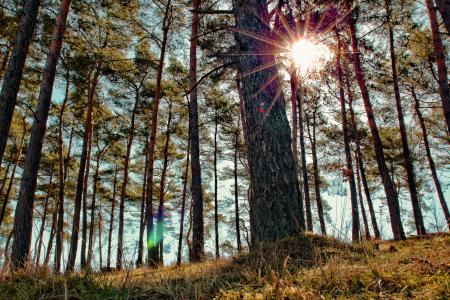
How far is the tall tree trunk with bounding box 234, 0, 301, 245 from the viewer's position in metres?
3.74

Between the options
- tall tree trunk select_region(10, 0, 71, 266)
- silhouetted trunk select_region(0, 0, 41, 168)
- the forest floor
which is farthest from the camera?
tall tree trunk select_region(10, 0, 71, 266)

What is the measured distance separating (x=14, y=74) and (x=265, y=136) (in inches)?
193

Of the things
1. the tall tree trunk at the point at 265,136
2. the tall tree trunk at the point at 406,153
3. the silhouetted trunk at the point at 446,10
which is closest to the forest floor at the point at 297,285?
the tall tree trunk at the point at 265,136

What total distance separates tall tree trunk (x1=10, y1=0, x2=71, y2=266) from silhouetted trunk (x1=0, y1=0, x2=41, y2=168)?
0.14 meters

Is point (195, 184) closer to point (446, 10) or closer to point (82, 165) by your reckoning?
point (82, 165)

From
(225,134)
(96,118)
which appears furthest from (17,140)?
(225,134)

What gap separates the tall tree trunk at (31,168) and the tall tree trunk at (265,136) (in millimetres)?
4505

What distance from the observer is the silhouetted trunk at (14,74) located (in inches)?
225

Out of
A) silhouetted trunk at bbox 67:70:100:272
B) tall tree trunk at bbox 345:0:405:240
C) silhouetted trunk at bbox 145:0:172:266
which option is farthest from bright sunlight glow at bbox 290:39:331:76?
silhouetted trunk at bbox 67:70:100:272

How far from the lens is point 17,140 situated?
712 inches

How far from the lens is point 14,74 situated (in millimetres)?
5824

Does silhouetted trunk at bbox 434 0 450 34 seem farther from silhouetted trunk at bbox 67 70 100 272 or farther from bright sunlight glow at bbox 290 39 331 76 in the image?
silhouetted trunk at bbox 67 70 100 272

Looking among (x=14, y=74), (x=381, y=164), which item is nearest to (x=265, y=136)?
(x=14, y=74)

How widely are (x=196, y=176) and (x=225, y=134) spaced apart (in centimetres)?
1065
